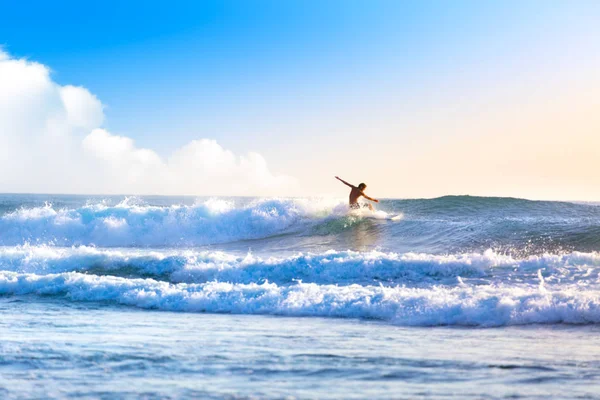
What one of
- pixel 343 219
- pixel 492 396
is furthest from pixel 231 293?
pixel 343 219

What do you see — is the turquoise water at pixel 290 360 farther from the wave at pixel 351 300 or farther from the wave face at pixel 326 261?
the wave face at pixel 326 261

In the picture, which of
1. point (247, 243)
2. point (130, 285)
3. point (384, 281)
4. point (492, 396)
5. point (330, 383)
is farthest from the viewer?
point (247, 243)

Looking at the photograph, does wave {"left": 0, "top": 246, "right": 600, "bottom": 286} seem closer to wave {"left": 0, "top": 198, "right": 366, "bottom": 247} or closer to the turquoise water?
the turquoise water

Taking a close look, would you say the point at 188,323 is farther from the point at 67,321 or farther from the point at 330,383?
the point at 330,383

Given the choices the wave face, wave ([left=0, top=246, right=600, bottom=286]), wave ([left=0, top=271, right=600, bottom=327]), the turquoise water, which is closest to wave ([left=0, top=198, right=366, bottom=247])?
the wave face

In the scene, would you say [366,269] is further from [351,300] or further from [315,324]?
[315,324]

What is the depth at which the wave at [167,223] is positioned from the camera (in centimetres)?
2088

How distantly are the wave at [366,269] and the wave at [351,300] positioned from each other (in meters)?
0.97

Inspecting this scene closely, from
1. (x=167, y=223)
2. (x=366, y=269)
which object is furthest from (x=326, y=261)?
(x=167, y=223)

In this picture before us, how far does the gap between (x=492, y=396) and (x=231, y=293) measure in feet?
17.0

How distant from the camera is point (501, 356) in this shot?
530 cm

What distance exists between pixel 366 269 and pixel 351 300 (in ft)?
9.63

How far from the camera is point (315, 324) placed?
7082mm

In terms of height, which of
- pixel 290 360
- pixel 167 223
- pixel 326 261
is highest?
pixel 167 223
